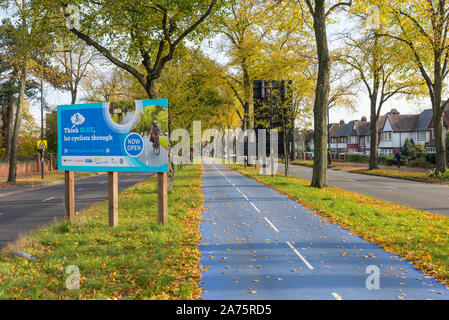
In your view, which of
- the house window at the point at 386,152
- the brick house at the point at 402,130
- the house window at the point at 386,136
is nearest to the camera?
the brick house at the point at 402,130

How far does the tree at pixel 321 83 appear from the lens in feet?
60.2

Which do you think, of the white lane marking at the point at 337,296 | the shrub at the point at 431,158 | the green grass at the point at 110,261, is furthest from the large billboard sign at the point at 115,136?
the shrub at the point at 431,158

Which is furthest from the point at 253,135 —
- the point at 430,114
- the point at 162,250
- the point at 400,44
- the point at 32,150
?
the point at 430,114

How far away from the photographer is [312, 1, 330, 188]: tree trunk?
723 inches

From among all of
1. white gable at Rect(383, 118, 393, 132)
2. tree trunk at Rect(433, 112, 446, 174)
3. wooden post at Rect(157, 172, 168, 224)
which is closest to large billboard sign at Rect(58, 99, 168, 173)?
wooden post at Rect(157, 172, 168, 224)

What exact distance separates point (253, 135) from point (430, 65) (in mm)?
16042

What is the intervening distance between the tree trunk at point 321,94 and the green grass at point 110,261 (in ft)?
32.7

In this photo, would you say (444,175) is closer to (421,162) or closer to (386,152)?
(421,162)

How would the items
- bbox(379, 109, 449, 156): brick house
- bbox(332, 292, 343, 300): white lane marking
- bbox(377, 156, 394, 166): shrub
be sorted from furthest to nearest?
bbox(379, 109, 449, 156): brick house → bbox(377, 156, 394, 166): shrub → bbox(332, 292, 343, 300): white lane marking

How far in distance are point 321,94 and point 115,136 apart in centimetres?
1212

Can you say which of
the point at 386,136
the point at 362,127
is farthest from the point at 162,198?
the point at 362,127

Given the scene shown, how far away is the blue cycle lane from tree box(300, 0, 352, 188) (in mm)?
8167

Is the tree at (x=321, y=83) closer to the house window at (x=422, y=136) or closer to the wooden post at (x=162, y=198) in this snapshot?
the wooden post at (x=162, y=198)

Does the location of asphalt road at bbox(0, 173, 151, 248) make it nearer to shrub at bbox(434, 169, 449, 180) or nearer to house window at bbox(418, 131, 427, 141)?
shrub at bbox(434, 169, 449, 180)
